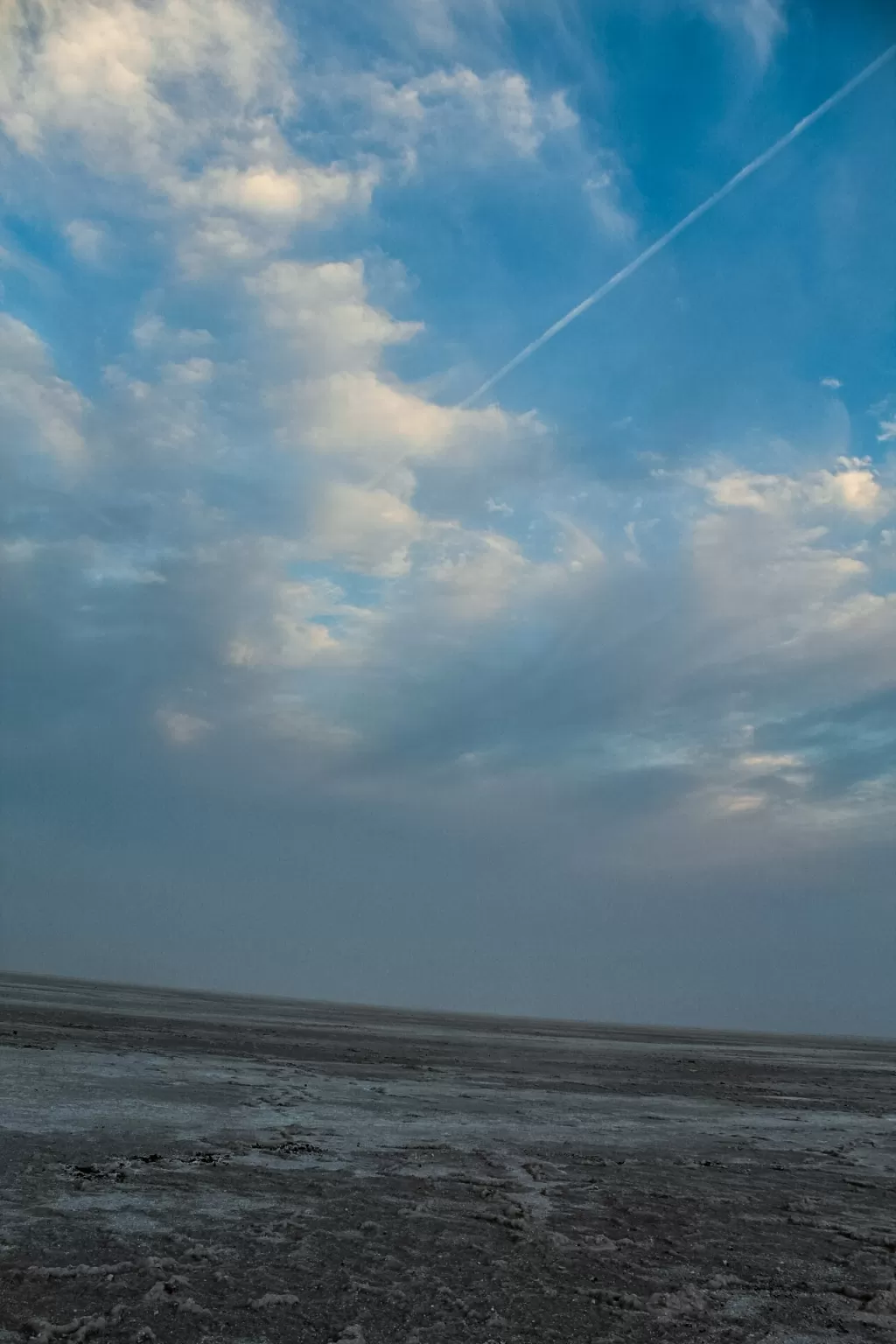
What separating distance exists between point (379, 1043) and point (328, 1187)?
33.9m

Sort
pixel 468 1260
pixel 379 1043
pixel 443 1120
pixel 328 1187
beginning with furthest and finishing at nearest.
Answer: pixel 379 1043 < pixel 443 1120 < pixel 328 1187 < pixel 468 1260

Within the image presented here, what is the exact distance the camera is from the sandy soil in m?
7.55

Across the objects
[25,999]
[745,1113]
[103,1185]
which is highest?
[103,1185]

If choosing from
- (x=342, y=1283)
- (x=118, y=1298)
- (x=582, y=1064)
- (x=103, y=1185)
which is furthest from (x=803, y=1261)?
(x=582, y=1064)

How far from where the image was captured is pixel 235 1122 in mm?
16672

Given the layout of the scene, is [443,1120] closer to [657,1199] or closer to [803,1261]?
[657,1199]

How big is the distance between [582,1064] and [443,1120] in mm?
23203

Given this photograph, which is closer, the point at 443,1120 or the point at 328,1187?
the point at 328,1187

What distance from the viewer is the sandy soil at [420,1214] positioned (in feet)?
24.8

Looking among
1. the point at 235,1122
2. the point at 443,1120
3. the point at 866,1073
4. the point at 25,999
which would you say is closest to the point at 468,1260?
the point at 235,1122

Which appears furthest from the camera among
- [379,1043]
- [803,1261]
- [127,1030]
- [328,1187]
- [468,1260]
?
[379,1043]

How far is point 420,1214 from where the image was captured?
36.0ft

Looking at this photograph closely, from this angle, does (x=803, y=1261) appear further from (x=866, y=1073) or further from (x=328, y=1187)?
(x=866, y=1073)

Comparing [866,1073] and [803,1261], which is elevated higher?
[803,1261]
